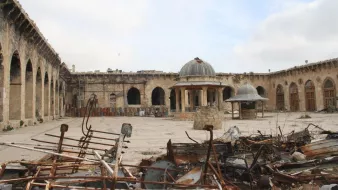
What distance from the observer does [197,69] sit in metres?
24.4

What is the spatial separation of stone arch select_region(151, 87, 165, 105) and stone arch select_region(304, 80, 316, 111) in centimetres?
1607

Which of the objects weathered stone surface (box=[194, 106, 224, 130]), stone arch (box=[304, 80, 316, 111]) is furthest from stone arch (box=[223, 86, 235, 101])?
weathered stone surface (box=[194, 106, 224, 130])

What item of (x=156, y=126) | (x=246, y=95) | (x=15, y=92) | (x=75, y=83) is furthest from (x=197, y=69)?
(x=75, y=83)

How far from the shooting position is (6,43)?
44.2ft

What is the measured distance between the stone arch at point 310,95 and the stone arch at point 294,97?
1.43 metres

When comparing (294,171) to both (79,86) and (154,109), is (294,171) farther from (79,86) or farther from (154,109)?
(79,86)

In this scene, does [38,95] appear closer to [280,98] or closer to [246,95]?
[246,95]

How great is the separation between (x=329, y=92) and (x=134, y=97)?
22.5 meters

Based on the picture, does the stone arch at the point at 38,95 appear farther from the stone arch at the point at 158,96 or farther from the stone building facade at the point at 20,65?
the stone arch at the point at 158,96

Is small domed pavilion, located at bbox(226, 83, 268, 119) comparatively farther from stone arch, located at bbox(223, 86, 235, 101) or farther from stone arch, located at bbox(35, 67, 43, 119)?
stone arch, located at bbox(35, 67, 43, 119)

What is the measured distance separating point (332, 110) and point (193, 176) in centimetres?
2621

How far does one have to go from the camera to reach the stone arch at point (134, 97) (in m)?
38.3

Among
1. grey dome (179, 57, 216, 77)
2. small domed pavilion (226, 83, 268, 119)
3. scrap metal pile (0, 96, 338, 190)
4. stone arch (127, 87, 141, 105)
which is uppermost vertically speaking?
grey dome (179, 57, 216, 77)

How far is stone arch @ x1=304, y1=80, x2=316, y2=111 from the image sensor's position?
98.5ft
